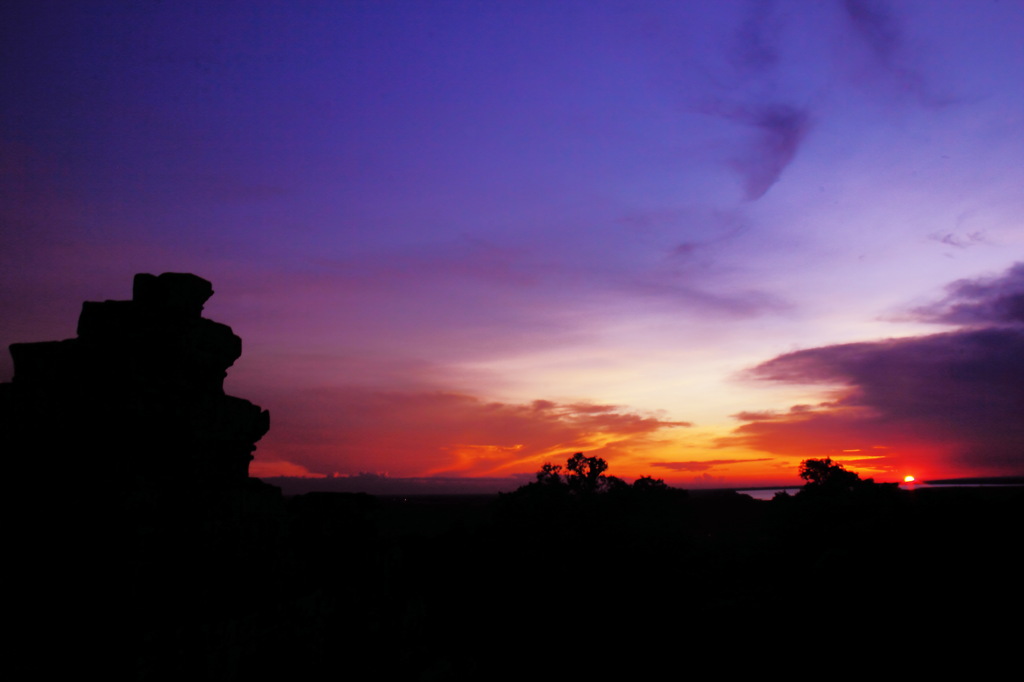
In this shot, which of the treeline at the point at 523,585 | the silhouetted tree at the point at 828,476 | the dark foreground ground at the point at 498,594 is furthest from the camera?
the silhouetted tree at the point at 828,476

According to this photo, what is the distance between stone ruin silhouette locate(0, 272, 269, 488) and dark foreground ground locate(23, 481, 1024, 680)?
2.14 meters

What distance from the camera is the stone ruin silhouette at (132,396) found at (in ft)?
64.0

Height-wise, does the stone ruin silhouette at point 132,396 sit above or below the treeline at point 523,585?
above

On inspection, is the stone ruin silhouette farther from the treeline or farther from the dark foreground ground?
the treeline

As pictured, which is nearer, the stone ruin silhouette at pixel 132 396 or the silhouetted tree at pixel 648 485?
the stone ruin silhouette at pixel 132 396

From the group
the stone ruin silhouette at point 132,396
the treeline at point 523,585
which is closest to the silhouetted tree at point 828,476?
the treeline at point 523,585

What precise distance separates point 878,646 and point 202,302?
3477 cm

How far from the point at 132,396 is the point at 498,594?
30692 mm

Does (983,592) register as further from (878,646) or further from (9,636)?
(9,636)

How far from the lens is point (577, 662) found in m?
34.6

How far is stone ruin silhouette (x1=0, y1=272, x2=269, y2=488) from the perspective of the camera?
19516mm

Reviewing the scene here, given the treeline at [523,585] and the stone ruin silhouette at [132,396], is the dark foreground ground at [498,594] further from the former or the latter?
the stone ruin silhouette at [132,396]

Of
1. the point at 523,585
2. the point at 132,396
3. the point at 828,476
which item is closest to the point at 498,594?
the point at 523,585

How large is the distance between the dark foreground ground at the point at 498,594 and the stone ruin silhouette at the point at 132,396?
2.14m
